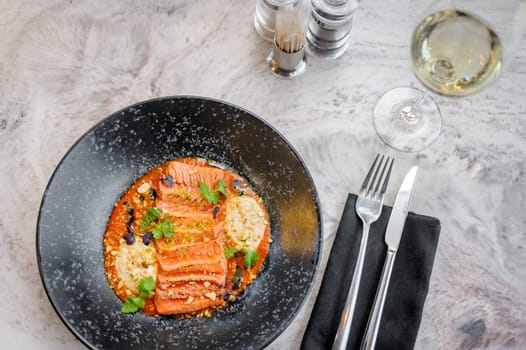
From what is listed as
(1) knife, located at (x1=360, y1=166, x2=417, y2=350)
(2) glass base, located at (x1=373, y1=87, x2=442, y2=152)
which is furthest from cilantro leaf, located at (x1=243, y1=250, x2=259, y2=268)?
(2) glass base, located at (x1=373, y1=87, x2=442, y2=152)

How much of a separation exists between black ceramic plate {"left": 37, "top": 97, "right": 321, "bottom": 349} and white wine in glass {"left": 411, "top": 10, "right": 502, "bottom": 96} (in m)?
0.57

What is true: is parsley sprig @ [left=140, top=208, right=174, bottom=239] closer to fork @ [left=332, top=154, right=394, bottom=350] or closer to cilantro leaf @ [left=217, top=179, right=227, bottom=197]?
cilantro leaf @ [left=217, top=179, right=227, bottom=197]

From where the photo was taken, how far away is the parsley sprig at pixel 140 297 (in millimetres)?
1902

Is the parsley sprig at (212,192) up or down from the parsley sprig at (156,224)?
up

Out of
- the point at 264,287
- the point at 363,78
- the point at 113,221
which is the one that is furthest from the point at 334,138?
the point at 113,221

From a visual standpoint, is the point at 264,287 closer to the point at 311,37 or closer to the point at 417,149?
the point at 417,149

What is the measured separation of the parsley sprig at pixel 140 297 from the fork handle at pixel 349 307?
70cm

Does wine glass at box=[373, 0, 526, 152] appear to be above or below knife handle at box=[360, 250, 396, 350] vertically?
above

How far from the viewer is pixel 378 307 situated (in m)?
1.89

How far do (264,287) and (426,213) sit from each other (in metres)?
0.71

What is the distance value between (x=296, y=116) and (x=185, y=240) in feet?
2.24

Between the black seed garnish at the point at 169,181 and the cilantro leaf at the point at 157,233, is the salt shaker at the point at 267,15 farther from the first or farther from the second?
the cilantro leaf at the point at 157,233

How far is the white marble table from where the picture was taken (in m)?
2.03

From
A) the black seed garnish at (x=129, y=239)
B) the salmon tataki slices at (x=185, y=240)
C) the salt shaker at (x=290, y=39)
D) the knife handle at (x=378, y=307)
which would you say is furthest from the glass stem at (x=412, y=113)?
the black seed garnish at (x=129, y=239)
